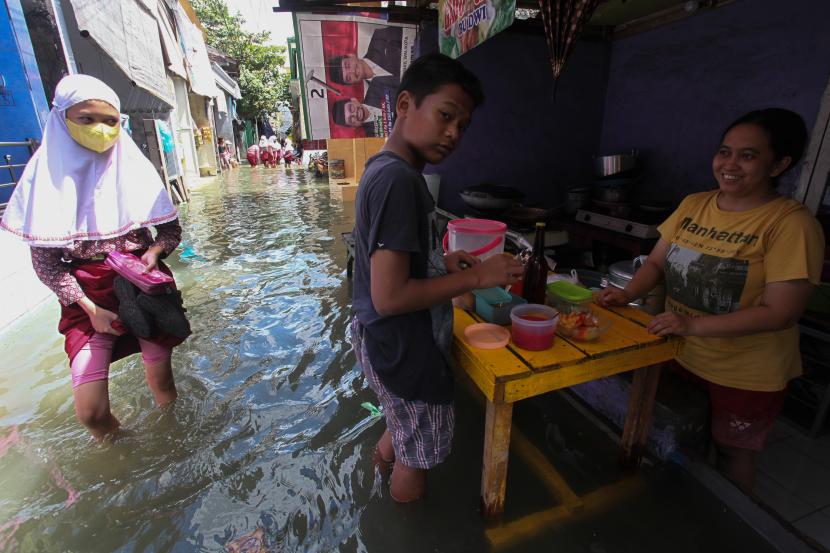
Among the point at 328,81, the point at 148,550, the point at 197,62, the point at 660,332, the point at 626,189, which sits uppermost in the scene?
the point at 197,62

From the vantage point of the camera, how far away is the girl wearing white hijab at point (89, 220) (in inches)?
79.9

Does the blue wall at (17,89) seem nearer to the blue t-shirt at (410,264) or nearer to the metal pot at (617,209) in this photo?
the blue t-shirt at (410,264)

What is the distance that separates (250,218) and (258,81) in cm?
2398

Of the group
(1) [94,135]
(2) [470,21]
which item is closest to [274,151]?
(2) [470,21]

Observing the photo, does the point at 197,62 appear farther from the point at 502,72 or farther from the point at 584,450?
the point at 584,450

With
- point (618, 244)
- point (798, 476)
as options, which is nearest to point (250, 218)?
point (618, 244)

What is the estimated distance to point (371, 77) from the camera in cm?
507

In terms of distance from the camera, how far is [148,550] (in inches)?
77.7

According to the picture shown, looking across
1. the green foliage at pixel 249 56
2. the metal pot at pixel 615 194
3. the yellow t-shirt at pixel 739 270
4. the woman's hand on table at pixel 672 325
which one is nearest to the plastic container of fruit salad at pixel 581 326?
the woman's hand on table at pixel 672 325

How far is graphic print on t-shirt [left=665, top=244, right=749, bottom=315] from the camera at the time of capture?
173cm

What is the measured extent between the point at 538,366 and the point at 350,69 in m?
4.60

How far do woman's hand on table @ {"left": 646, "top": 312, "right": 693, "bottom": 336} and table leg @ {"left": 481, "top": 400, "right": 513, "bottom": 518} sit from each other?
2.22 feet

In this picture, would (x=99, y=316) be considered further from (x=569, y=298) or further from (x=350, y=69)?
(x=350, y=69)

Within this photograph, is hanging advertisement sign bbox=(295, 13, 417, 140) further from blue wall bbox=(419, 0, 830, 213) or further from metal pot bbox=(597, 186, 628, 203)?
metal pot bbox=(597, 186, 628, 203)
